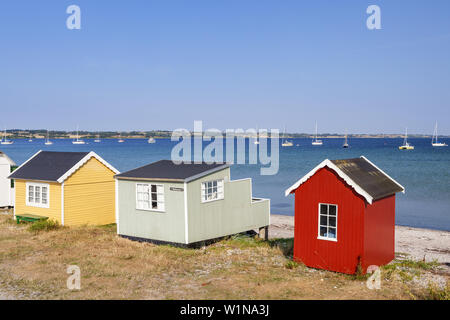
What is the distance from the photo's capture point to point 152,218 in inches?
726

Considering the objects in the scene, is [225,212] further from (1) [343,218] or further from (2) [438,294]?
(2) [438,294]

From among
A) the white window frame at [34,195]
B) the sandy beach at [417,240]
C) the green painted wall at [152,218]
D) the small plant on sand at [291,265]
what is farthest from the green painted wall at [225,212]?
the white window frame at [34,195]

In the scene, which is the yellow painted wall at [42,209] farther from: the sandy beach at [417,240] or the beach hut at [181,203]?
the sandy beach at [417,240]

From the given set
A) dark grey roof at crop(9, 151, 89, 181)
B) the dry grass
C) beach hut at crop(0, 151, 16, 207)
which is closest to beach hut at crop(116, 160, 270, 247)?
the dry grass

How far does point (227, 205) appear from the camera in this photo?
19.5 meters

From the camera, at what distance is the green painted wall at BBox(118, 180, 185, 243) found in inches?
693

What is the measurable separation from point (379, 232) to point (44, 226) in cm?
1607

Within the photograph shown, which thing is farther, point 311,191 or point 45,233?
point 45,233

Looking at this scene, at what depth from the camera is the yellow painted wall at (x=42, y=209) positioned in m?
21.8

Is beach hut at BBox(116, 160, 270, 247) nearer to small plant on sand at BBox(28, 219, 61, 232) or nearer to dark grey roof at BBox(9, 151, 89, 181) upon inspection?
small plant on sand at BBox(28, 219, 61, 232)

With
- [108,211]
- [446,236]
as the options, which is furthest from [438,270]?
[108,211]

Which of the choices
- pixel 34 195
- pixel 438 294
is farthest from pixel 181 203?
pixel 34 195
